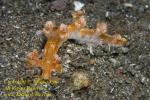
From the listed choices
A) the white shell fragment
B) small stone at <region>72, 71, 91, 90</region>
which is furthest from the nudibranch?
the white shell fragment

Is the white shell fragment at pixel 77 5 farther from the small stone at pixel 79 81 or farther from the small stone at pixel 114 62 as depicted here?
the small stone at pixel 79 81

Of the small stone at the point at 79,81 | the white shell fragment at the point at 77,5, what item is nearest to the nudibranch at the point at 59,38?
the small stone at the point at 79,81

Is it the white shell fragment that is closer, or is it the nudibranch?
the nudibranch

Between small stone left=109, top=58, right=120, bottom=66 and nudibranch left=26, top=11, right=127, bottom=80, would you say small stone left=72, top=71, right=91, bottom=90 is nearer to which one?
nudibranch left=26, top=11, right=127, bottom=80

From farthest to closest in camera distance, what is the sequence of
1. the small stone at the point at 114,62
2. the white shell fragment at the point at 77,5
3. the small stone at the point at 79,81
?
1. the white shell fragment at the point at 77,5
2. the small stone at the point at 114,62
3. the small stone at the point at 79,81

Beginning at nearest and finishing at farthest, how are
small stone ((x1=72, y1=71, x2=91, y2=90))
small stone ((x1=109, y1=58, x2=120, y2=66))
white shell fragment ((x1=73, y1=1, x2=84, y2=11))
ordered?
1. small stone ((x1=72, y1=71, x2=91, y2=90))
2. small stone ((x1=109, y1=58, x2=120, y2=66))
3. white shell fragment ((x1=73, y1=1, x2=84, y2=11))

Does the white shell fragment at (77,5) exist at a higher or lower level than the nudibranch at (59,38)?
higher

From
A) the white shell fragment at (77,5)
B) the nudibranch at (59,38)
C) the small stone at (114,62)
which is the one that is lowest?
the small stone at (114,62)

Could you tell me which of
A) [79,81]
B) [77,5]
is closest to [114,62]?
[79,81]

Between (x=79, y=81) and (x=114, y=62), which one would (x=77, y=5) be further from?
(x=79, y=81)
